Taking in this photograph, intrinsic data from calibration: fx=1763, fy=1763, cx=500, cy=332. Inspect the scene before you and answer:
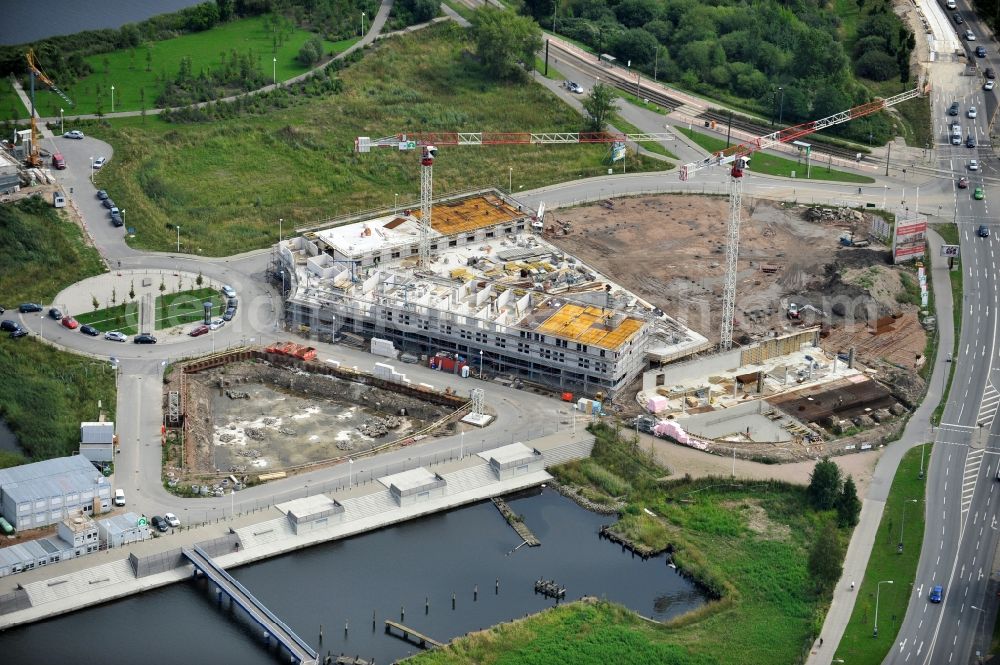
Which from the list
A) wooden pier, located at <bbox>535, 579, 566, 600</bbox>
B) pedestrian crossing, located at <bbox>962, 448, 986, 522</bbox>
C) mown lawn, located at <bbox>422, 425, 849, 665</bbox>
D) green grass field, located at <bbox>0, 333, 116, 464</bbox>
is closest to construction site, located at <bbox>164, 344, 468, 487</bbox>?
green grass field, located at <bbox>0, 333, 116, 464</bbox>

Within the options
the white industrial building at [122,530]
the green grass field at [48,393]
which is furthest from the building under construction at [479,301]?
the white industrial building at [122,530]

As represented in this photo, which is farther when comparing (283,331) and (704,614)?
(283,331)

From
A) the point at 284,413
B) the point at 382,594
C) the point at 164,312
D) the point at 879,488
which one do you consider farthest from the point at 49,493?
the point at 879,488

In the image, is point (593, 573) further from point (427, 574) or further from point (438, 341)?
point (438, 341)

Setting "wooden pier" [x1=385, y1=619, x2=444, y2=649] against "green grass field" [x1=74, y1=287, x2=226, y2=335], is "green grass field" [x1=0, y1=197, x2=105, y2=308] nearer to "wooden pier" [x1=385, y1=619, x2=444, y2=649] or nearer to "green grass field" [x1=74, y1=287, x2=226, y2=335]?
"green grass field" [x1=74, y1=287, x2=226, y2=335]

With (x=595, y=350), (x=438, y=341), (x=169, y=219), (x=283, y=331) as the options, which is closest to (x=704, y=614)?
(x=595, y=350)
